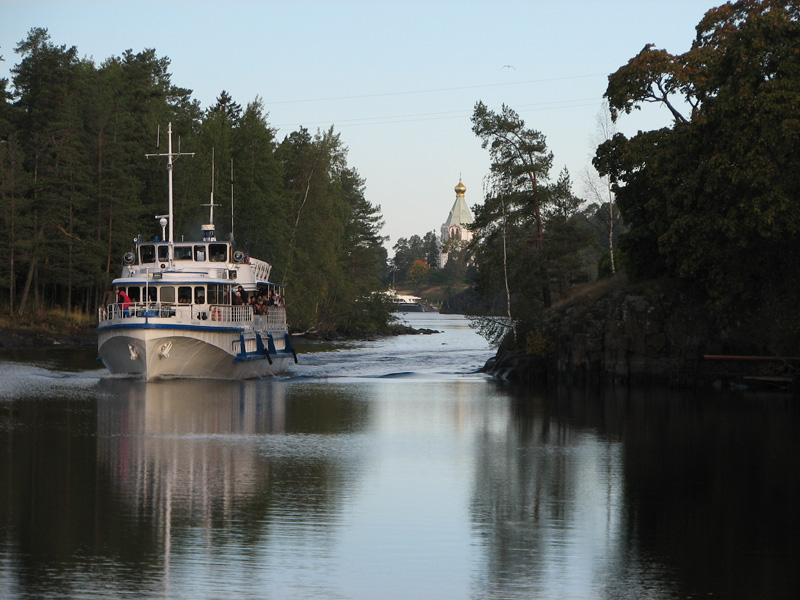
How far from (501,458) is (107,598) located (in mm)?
11453

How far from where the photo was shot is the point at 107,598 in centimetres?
1007

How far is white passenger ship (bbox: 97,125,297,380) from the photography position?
37.1 m

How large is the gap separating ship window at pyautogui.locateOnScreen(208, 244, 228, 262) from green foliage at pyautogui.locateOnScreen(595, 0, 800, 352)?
15614mm

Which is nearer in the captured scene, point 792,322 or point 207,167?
point 792,322

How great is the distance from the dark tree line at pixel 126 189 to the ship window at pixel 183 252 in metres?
→ 18.1

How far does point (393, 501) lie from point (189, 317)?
2391cm

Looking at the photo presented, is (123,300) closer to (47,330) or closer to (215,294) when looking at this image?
(215,294)

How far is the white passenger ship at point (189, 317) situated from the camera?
122ft

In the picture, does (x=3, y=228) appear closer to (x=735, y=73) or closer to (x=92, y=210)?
(x=92, y=210)

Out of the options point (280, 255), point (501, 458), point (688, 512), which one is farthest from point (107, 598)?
point (280, 255)

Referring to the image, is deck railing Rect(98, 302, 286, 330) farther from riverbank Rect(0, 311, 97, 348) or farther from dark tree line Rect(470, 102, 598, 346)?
riverbank Rect(0, 311, 97, 348)

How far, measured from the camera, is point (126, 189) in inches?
2896

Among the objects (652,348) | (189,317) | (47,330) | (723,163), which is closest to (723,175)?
(723,163)

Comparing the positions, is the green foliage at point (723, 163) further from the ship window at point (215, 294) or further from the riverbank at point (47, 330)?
the riverbank at point (47, 330)
